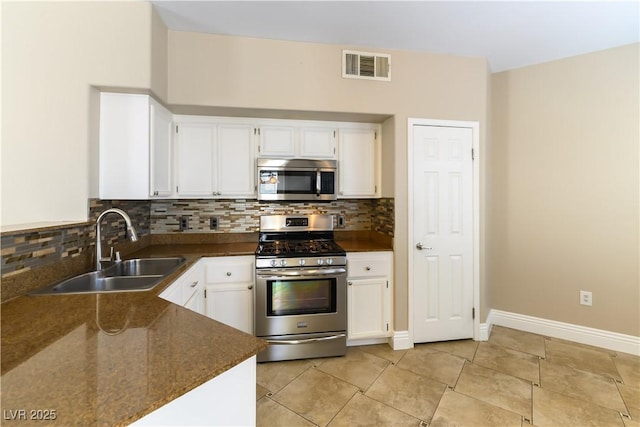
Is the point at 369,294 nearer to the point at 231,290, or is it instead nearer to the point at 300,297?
the point at 300,297

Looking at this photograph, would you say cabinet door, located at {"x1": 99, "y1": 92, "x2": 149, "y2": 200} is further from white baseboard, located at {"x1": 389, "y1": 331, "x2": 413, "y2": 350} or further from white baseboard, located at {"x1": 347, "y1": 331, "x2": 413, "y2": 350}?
white baseboard, located at {"x1": 389, "y1": 331, "x2": 413, "y2": 350}

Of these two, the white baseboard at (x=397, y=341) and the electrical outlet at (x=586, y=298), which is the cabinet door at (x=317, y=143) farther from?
the electrical outlet at (x=586, y=298)

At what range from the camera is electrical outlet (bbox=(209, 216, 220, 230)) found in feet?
9.39

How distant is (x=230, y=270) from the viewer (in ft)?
7.68

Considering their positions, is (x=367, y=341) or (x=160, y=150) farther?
(x=367, y=341)

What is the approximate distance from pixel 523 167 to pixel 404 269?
1.73 metres

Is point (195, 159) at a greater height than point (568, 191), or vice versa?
point (195, 159)

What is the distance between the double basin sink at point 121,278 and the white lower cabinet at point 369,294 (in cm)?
146

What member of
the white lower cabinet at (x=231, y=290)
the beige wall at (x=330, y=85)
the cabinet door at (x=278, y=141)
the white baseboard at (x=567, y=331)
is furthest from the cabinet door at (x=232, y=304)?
the white baseboard at (x=567, y=331)

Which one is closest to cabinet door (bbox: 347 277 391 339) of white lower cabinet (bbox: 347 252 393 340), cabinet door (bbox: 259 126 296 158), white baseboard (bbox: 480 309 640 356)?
white lower cabinet (bbox: 347 252 393 340)

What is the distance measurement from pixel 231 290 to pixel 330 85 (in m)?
1.99

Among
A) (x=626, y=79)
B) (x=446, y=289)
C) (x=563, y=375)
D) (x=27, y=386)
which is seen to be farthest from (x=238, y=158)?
(x=626, y=79)

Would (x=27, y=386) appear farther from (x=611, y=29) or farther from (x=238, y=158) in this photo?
(x=611, y=29)

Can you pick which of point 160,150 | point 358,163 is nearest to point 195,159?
point 160,150
